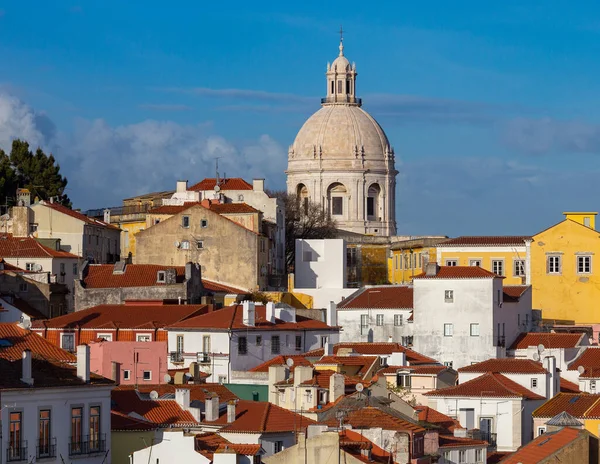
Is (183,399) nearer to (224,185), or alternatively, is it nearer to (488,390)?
(488,390)

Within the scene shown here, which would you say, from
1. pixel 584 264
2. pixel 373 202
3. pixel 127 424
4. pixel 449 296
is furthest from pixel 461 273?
pixel 373 202

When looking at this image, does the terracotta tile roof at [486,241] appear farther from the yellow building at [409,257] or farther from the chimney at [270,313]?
the chimney at [270,313]

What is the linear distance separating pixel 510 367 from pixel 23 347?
2904 cm

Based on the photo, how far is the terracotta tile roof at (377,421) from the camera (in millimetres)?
49656

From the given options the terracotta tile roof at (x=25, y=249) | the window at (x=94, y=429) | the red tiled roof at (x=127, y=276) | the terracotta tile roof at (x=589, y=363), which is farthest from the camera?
the terracotta tile roof at (x=25, y=249)

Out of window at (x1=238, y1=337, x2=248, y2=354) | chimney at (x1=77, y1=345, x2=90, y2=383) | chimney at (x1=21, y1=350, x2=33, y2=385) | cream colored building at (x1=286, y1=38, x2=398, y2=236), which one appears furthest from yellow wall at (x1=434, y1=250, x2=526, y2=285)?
chimney at (x1=21, y1=350, x2=33, y2=385)

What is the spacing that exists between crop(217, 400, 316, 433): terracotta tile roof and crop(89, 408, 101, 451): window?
581cm

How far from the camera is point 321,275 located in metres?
110

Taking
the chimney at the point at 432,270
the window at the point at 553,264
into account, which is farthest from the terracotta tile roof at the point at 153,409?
the window at the point at 553,264

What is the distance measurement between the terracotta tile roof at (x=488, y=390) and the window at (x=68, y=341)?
16140 mm

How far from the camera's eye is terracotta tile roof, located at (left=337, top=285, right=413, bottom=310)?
94375mm

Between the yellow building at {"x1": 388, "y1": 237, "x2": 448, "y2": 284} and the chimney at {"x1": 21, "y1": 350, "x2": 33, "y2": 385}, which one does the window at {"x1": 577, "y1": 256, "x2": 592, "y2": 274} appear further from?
the chimney at {"x1": 21, "y1": 350, "x2": 33, "y2": 385}

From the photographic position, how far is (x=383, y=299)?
9619 cm

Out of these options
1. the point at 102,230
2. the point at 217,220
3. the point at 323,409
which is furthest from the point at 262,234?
the point at 323,409
